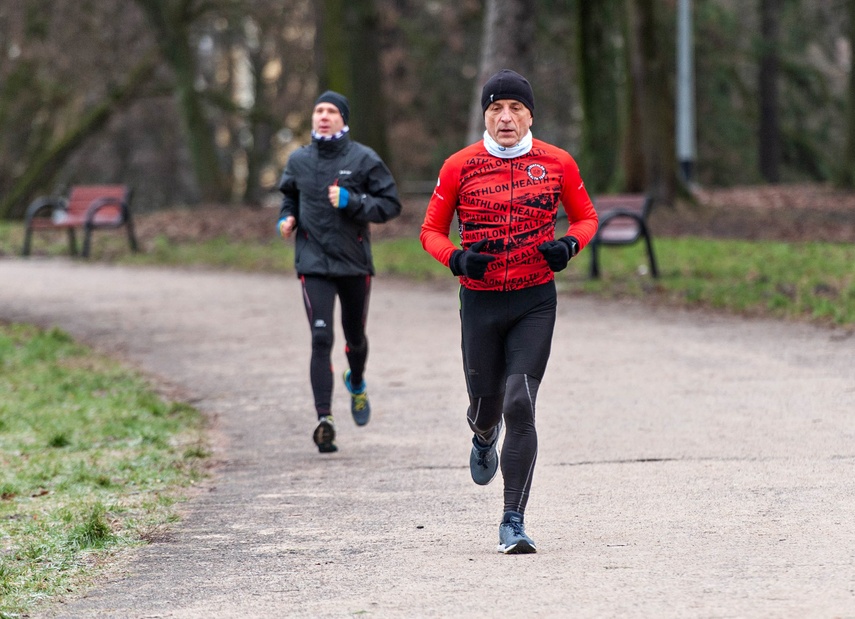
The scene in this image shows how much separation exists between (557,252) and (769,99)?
3753 centimetres

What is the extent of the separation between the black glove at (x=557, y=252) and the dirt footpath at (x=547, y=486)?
1.09 metres

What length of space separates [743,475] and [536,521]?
1230mm

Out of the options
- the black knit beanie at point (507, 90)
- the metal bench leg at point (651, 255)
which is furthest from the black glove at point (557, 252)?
the metal bench leg at point (651, 255)

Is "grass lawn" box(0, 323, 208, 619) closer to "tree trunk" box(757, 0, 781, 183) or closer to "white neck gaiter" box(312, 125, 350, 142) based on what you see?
"white neck gaiter" box(312, 125, 350, 142)

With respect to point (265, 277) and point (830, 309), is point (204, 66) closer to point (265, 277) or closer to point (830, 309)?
point (265, 277)

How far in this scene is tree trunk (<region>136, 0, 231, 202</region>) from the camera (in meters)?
30.2

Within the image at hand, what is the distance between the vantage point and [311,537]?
6.07 metres

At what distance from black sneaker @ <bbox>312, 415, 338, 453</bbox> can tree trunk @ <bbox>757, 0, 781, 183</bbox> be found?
31812 mm

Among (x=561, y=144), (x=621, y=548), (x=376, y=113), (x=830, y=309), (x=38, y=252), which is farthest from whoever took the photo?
(x=561, y=144)

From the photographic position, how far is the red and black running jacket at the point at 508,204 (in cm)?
583

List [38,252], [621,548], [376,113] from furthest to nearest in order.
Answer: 1. [376,113]
2. [38,252]
3. [621,548]

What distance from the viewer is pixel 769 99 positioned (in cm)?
4159

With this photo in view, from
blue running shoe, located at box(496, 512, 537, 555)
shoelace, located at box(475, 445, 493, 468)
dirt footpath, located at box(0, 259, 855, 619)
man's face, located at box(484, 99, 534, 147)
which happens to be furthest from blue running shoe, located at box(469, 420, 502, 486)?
man's face, located at box(484, 99, 534, 147)

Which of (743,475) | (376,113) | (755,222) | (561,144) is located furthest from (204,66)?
(743,475)
